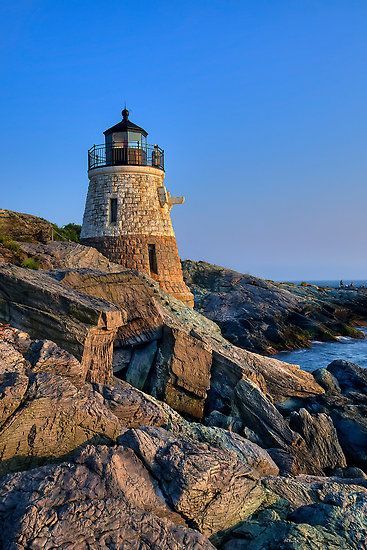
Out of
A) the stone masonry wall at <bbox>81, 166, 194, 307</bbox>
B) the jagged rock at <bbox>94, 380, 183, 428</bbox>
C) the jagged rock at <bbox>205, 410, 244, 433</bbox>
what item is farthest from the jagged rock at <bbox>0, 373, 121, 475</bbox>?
the stone masonry wall at <bbox>81, 166, 194, 307</bbox>

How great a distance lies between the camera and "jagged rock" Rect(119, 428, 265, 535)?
6848 millimetres

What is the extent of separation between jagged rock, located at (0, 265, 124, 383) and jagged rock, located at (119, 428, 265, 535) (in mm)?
3686

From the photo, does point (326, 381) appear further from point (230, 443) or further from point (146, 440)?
point (146, 440)

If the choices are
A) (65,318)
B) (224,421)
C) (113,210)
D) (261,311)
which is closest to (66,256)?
(113,210)

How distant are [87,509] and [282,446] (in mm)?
6984

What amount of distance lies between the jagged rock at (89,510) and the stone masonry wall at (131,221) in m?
17.1

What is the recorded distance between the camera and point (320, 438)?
12539 millimetres

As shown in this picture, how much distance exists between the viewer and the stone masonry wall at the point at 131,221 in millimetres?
23656

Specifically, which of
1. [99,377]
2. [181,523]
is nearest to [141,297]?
[99,377]

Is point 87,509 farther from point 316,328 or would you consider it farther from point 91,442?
point 316,328

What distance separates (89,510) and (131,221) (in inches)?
743

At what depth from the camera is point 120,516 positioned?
581cm

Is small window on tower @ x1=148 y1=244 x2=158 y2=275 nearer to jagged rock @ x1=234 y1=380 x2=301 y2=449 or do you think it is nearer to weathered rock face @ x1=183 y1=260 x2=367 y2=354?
weathered rock face @ x1=183 y1=260 x2=367 y2=354

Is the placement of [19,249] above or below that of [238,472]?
above
